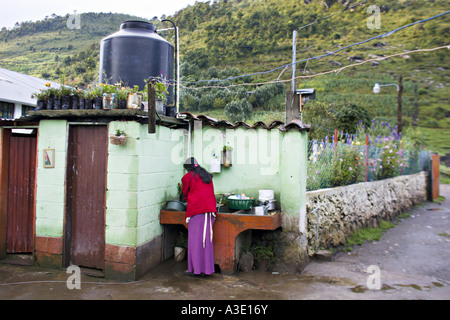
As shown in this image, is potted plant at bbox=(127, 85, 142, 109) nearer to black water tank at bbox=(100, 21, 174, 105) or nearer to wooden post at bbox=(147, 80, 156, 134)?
wooden post at bbox=(147, 80, 156, 134)

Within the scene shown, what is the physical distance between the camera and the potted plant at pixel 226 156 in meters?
6.38

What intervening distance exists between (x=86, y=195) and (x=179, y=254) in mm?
2002

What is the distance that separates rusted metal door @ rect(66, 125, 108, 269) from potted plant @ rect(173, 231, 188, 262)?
4.41ft

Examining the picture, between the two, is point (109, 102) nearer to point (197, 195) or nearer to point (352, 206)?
point (197, 195)

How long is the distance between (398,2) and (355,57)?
61.0 ft

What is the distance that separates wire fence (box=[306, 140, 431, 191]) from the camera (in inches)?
315

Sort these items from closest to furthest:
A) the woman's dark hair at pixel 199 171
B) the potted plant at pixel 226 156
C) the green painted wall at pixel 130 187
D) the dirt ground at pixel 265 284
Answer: the dirt ground at pixel 265 284
the green painted wall at pixel 130 187
the woman's dark hair at pixel 199 171
the potted plant at pixel 226 156

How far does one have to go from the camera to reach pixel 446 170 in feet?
105

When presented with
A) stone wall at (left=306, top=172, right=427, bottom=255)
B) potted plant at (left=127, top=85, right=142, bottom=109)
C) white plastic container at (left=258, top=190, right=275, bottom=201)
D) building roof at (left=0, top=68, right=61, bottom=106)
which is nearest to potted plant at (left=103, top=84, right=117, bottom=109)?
potted plant at (left=127, top=85, right=142, bottom=109)

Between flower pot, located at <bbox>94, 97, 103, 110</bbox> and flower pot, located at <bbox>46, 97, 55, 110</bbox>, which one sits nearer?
flower pot, located at <bbox>94, 97, 103, 110</bbox>

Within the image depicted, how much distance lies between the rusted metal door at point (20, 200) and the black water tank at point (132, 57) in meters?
2.94

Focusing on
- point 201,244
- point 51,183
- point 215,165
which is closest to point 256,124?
point 215,165

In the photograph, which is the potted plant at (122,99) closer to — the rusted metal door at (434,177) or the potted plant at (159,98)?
the potted plant at (159,98)

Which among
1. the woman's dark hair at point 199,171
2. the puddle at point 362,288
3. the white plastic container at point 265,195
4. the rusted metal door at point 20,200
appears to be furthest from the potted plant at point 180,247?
the puddle at point 362,288
